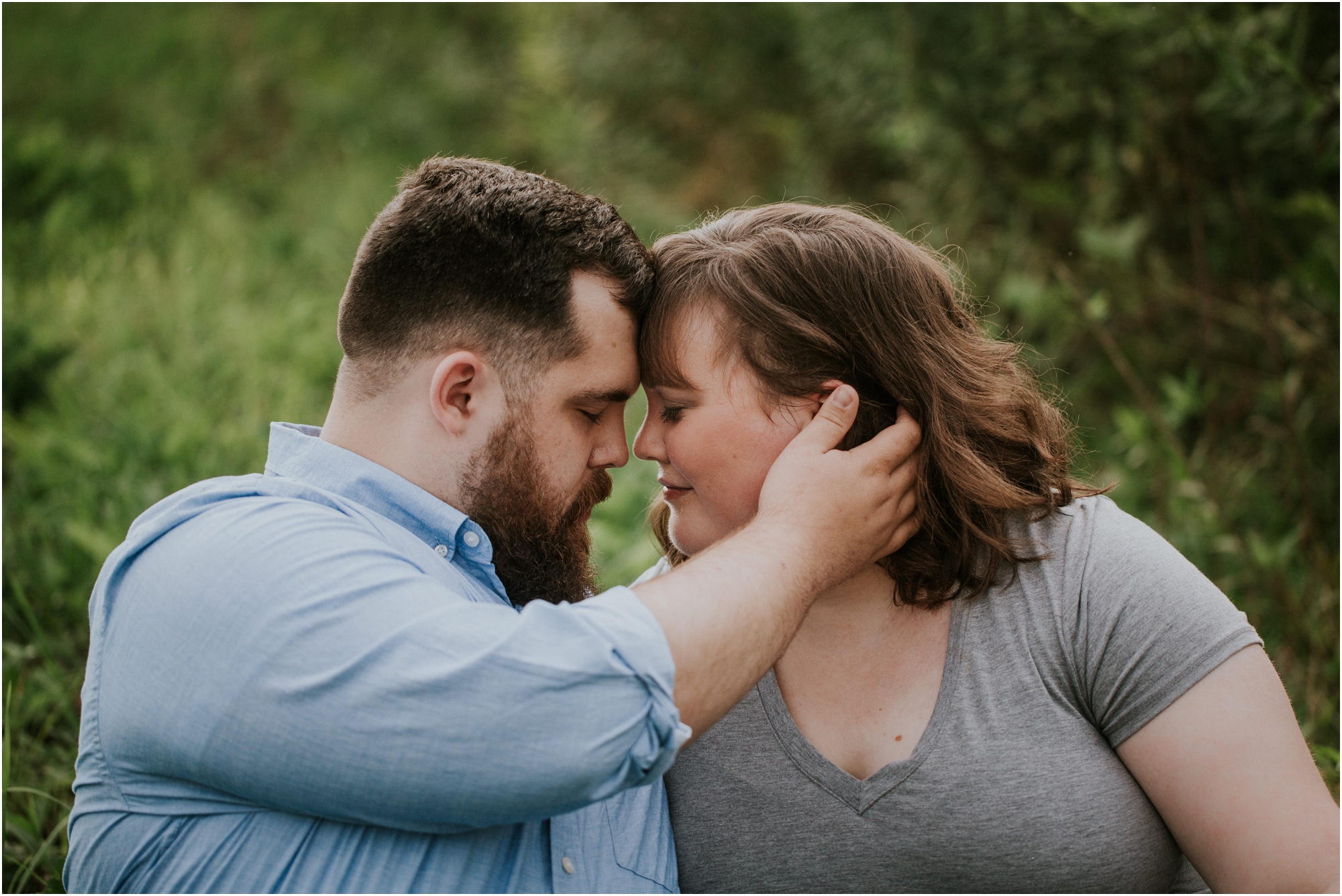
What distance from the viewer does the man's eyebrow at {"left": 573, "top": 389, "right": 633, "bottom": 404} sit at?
211 centimetres

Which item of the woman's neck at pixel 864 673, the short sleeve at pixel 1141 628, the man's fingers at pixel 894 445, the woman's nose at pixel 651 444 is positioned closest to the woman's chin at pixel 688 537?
the woman's nose at pixel 651 444

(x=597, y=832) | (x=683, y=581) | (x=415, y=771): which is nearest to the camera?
(x=415, y=771)

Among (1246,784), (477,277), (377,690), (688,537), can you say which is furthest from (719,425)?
(1246,784)

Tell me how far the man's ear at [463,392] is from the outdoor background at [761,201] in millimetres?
572

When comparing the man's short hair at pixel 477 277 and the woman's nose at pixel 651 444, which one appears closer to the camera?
the man's short hair at pixel 477 277

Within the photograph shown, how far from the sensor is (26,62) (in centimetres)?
934

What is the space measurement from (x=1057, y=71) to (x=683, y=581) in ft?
15.7

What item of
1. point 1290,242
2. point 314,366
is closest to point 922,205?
point 1290,242

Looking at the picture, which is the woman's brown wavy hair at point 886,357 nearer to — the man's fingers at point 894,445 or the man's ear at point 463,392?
the man's fingers at point 894,445

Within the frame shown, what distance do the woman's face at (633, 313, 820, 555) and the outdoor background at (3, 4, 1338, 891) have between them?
0.31 meters

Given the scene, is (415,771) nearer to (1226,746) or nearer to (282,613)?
(282,613)

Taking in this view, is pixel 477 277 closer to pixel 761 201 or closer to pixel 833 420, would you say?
pixel 833 420

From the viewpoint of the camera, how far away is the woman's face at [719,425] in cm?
211

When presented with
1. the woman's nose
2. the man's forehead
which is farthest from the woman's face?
the man's forehead
